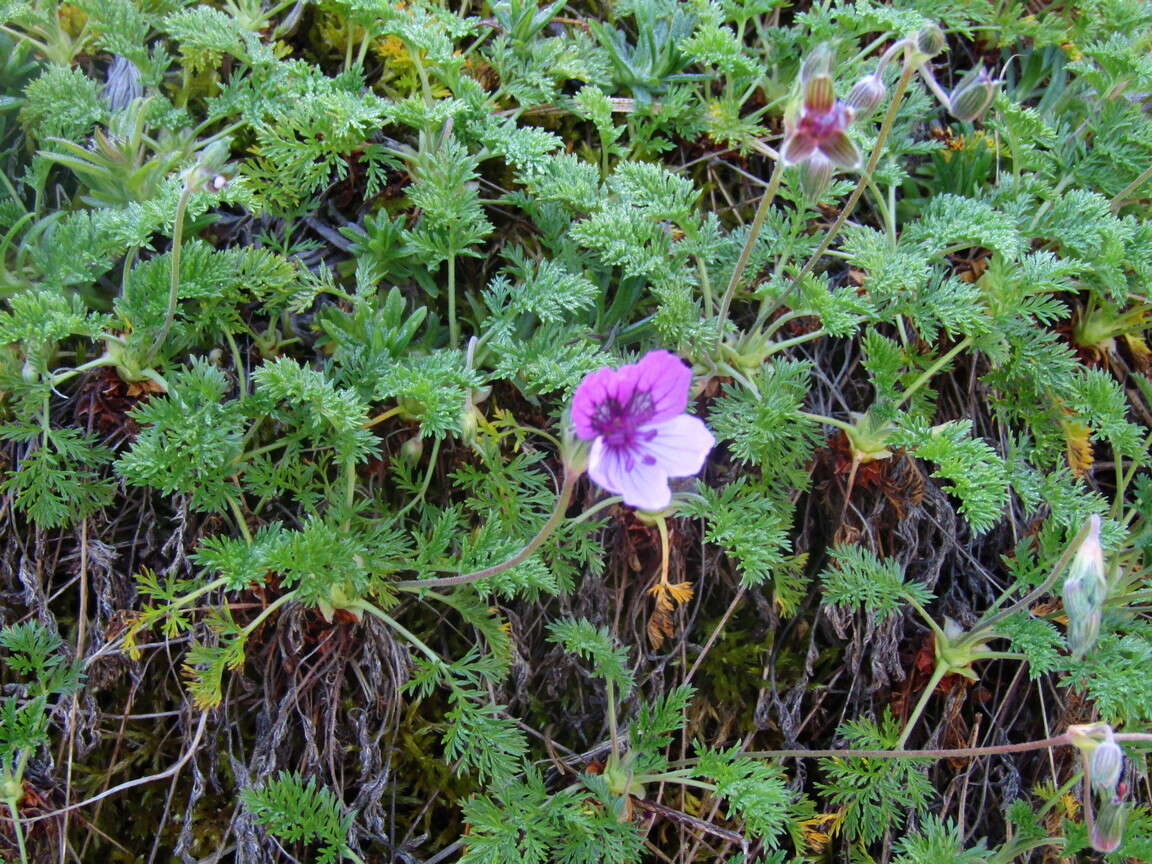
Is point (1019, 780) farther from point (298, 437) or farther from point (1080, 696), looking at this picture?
point (298, 437)

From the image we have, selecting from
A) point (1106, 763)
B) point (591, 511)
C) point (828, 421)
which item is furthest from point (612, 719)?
point (1106, 763)

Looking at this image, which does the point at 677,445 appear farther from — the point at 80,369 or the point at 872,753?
the point at 80,369

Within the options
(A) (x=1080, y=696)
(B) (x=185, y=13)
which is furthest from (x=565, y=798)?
(B) (x=185, y=13)

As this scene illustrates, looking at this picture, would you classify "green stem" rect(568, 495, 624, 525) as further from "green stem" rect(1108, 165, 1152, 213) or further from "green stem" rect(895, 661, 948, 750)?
"green stem" rect(1108, 165, 1152, 213)

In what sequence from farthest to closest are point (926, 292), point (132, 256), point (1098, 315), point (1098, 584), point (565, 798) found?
point (1098, 315), point (926, 292), point (132, 256), point (565, 798), point (1098, 584)

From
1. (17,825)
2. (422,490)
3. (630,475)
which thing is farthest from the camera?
(422,490)
